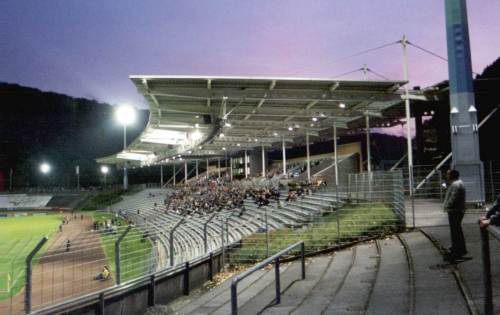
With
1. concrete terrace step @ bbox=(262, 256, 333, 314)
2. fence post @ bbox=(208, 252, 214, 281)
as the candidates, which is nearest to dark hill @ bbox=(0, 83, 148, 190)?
fence post @ bbox=(208, 252, 214, 281)

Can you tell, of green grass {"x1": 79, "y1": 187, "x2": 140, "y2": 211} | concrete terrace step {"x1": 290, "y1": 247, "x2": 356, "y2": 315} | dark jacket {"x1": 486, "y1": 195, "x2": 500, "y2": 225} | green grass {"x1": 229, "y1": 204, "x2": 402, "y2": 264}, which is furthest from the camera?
green grass {"x1": 79, "y1": 187, "x2": 140, "y2": 211}

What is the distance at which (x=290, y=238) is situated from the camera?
11.2m

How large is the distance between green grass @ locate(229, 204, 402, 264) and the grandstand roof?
22.6 ft

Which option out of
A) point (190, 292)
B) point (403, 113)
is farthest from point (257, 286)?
point (403, 113)

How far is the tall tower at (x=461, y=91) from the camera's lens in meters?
12.7

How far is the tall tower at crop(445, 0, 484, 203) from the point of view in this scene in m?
12.7

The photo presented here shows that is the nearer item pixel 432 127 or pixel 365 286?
pixel 365 286

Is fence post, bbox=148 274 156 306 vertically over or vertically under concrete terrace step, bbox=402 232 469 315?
under

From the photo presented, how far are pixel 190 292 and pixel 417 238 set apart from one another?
5480mm

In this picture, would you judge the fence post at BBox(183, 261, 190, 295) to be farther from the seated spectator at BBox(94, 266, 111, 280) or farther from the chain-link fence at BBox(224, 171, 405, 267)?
the chain-link fence at BBox(224, 171, 405, 267)

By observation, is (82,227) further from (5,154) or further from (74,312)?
(5,154)

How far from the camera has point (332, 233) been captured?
10.5m

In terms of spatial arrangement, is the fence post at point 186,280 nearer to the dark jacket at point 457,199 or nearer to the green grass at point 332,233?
the green grass at point 332,233

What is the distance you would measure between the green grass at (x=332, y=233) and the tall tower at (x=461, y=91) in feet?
12.3
